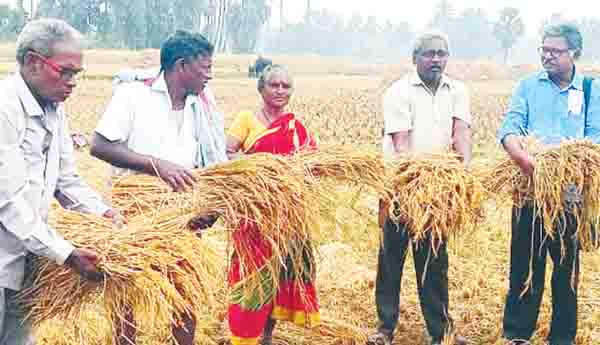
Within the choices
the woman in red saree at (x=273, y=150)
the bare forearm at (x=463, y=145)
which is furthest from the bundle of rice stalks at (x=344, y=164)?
the bare forearm at (x=463, y=145)

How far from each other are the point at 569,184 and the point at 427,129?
0.86 meters

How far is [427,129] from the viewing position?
4.37 meters

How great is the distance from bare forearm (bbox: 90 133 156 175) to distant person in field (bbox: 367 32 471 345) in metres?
1.50

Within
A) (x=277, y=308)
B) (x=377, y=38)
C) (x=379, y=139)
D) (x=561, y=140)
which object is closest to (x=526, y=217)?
(x=561, y=140)

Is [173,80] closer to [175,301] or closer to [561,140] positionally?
[175,301]

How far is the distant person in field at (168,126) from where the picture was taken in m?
3.42

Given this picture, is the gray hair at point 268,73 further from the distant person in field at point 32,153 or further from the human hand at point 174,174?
the distant person in field at point 32,153

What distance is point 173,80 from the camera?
358cm

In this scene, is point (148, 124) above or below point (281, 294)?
above

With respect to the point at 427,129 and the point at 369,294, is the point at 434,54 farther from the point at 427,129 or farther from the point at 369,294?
the point at 369,294

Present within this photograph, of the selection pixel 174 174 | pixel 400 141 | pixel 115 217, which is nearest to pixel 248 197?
pixel 174 174

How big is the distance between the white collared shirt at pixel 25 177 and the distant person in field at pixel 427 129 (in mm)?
2023

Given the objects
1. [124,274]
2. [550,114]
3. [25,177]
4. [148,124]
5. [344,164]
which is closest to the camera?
[25,177]

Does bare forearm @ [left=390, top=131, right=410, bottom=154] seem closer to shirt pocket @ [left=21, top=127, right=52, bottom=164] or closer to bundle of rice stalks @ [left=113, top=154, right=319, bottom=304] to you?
bundle of rice stalks @ [left=113, top=154, right=319, bottom=304]
